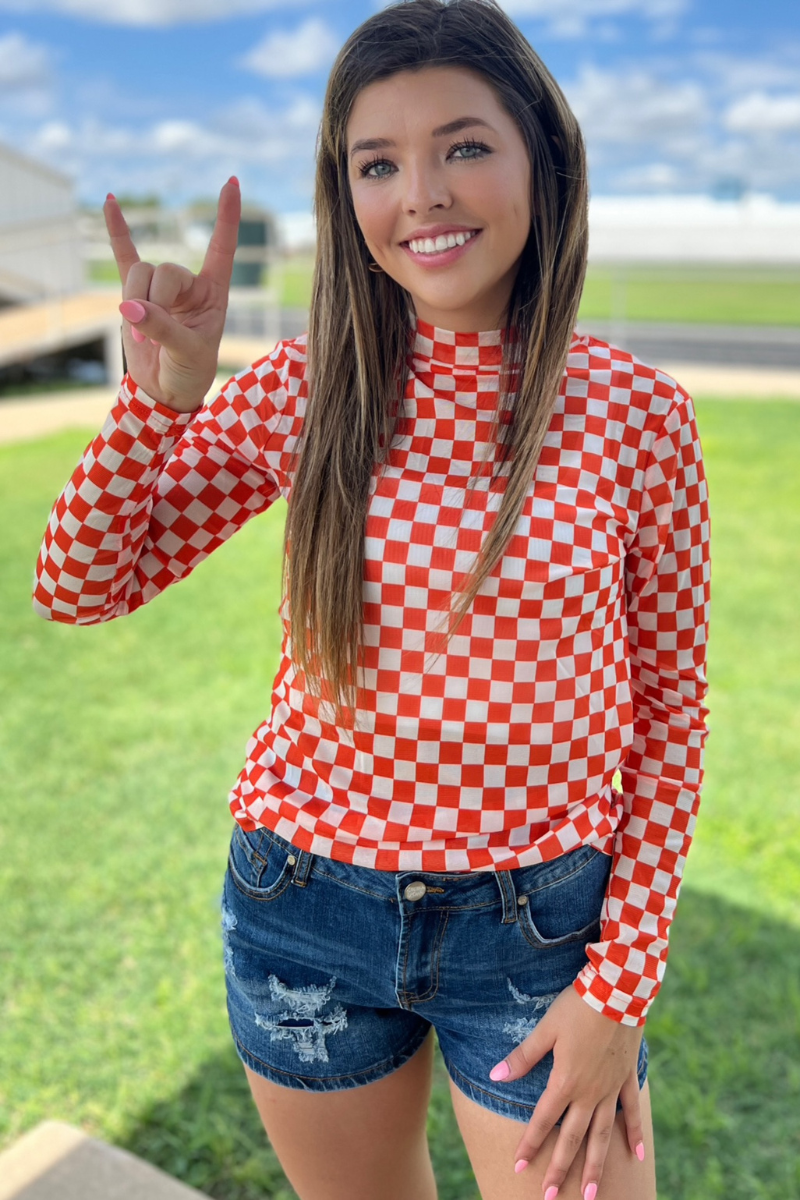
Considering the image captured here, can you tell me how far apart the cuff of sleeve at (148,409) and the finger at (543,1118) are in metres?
0.79

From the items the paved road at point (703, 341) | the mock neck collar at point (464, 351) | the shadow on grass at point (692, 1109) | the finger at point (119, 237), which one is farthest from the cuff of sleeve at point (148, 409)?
the paved road at point (703, 341)

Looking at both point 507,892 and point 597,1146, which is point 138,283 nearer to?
point 507,892

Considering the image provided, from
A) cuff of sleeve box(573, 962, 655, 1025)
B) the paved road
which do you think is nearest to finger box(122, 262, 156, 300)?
cuff of sleeve box(573, 962, 655, 1025)

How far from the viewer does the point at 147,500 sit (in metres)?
1.21

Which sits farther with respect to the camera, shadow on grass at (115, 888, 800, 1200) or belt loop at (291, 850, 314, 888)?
shadow on grass at (115, 888, 800, 1200)

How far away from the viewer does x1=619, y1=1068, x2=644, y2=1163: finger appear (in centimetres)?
122

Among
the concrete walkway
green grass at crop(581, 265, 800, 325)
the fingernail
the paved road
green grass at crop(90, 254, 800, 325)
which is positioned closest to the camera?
the fingernail

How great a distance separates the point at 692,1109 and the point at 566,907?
1389 millimetres

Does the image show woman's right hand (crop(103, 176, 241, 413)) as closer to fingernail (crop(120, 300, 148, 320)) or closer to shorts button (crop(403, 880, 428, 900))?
fingernail (crop(120, 300, 148, 320))

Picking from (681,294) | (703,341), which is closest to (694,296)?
(681,294)

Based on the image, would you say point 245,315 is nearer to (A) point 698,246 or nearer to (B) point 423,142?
(A) point 698,246

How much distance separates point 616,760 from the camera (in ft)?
4.01

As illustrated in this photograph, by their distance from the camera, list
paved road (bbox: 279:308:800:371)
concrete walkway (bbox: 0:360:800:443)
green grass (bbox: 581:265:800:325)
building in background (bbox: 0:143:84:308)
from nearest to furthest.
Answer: concrete walkway (bbox: 0:360:800:443)
building in background (bbox: 0:143:84:308)
paved road (bbox: 279:308:800:371)
green grass (bbox: 581:265:800:325)

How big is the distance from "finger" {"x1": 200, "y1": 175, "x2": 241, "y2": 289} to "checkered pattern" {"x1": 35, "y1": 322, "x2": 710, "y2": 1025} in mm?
122
